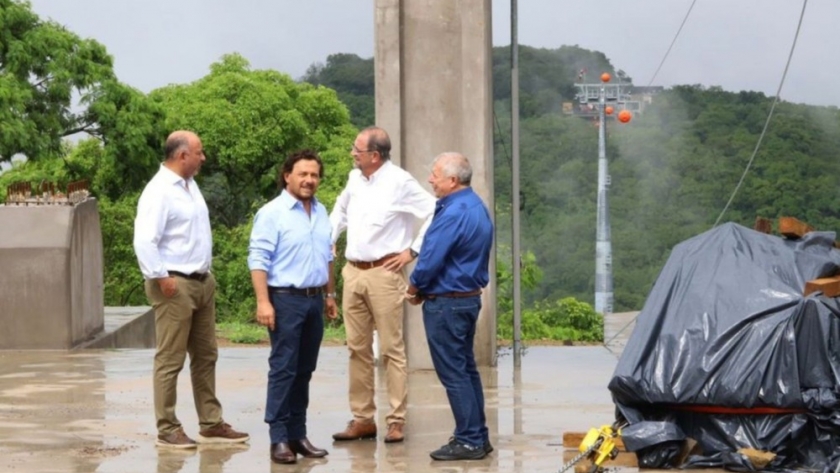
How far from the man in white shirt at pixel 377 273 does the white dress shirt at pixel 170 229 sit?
895 millimetres

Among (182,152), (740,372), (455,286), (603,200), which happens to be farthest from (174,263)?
(603,200)

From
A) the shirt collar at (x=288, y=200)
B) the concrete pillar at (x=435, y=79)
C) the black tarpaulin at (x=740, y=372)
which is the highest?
the concrete pillar at (x=435, y=79)

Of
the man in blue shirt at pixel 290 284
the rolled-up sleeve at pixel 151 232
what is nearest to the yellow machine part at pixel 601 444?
the man in blue shirt at pixel 290 284

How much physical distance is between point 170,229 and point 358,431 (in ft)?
5.23

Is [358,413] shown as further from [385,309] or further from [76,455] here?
[76,455]

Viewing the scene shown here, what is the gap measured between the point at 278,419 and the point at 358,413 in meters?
0.81

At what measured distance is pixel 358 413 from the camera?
930 cm

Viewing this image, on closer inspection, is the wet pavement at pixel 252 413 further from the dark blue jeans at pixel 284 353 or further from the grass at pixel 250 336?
the grass at pixel 250 336

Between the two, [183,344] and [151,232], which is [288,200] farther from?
[183,344]

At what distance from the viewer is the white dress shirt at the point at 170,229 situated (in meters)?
8.66

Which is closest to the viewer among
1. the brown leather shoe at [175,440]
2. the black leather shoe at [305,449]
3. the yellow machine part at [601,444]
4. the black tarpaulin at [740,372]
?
the yellow machine part at [601,444]

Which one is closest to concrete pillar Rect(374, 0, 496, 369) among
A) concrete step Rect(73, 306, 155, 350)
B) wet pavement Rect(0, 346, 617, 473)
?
wet pavement Rect(0, 346, 617, 473)

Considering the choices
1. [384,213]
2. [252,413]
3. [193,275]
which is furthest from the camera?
[252,413]

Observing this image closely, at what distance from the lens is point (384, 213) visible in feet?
30.4
